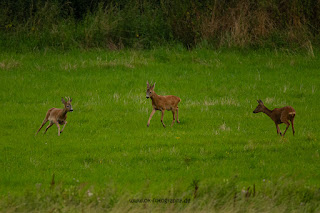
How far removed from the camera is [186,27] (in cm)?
2514

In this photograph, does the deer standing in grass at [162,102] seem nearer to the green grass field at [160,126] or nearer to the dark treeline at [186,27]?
the green grass field at [160,126]

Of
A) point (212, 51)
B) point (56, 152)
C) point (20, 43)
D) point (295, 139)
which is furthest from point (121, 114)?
point (20, 43)

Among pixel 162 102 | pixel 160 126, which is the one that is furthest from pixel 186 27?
pixel 160 126

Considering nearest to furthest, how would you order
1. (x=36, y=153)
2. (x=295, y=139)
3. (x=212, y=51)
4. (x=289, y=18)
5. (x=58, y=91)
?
(x=36, y=153) < (x=295, y=139) < (x=58, y=91) < (x=212, y=51) < (x=289, y=18)

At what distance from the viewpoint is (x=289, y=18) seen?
82.1 feet

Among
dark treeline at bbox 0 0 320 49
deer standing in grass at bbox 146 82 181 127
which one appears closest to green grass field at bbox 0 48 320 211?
deer standing in grass at bbox 146 82 181 127

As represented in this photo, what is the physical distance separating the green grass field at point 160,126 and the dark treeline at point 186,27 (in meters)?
1.24

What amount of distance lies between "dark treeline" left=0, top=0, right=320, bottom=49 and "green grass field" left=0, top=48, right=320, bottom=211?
1.24 metres

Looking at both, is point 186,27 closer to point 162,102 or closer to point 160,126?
point 162,102

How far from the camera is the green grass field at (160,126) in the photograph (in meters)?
9.46

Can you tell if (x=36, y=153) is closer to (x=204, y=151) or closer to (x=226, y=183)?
(x=204, y=151)

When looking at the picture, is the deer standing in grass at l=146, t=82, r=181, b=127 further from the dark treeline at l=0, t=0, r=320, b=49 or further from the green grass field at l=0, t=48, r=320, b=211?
the dark treeline at l=0, t=0, r=320, b=49

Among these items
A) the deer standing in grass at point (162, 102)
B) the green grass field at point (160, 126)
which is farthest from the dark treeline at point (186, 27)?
the deer standing in grass at point (162, 102)

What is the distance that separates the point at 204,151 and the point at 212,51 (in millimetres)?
12379
